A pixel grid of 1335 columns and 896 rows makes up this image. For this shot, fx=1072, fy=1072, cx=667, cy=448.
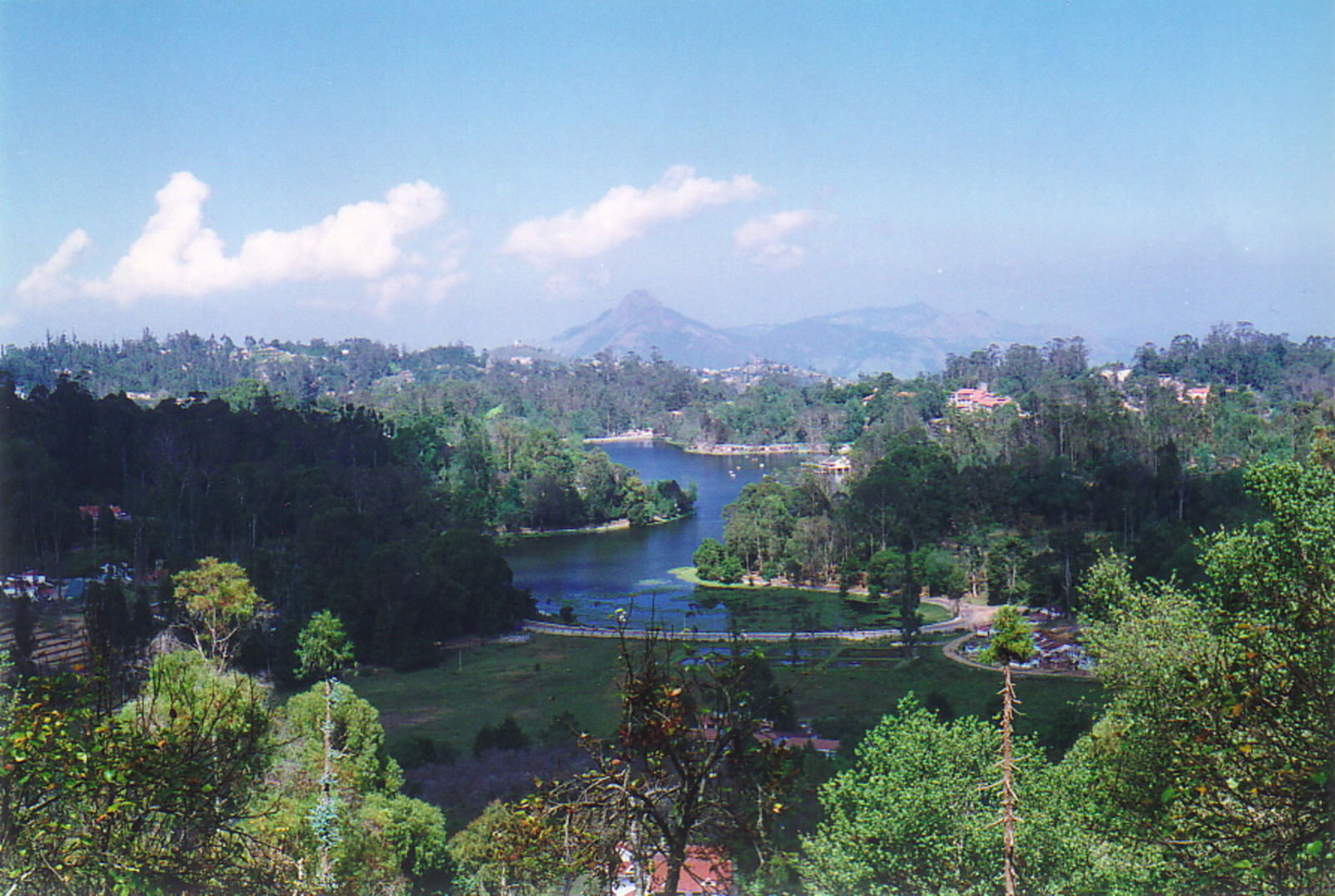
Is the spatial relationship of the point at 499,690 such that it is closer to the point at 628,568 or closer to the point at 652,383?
the point at 628,568

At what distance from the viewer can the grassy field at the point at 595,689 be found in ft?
38.4

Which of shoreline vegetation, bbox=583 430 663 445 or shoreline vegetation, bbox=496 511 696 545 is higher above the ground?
shoreline vegetation, bbox=583 430 663 445

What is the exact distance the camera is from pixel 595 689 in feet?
44.9

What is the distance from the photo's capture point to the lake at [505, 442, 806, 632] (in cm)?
1939

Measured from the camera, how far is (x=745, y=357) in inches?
5807

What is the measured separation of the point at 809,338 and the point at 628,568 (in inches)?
5411

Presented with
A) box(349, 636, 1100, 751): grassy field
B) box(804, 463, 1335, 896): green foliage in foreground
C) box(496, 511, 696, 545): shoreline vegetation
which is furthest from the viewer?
box(496, 511, 696, 545): shoreline vegetation

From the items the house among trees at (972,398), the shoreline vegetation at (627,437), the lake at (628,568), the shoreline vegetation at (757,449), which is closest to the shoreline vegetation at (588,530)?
the lake at (628,568)

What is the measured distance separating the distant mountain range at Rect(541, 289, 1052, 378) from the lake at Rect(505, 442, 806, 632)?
318 feet

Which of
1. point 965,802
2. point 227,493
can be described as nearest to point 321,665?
point 227,493

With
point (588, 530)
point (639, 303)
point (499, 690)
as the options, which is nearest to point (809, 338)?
point (639, 303)

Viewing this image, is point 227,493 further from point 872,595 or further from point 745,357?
point 745,357

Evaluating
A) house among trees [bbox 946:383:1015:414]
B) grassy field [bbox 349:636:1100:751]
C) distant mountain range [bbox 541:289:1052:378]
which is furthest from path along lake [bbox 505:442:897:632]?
distant mountain range [bbox 541:289:1052:378]

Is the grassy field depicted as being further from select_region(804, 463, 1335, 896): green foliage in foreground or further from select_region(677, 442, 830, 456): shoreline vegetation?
select_region(677, 442, 830, 456): shoreline vegetation
